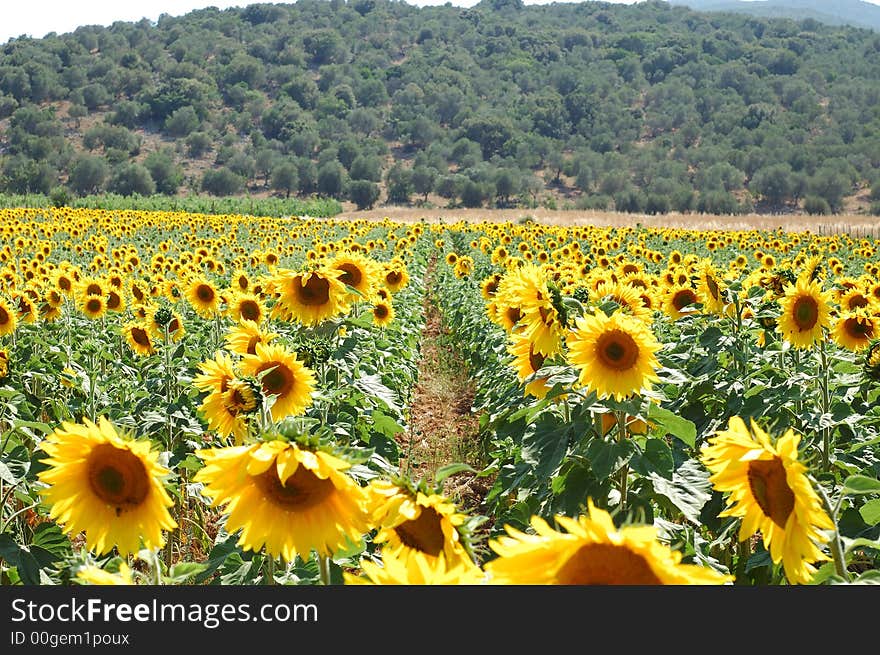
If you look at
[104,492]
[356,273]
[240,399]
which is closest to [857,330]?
[356,273]

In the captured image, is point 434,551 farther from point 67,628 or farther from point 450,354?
point 450,354

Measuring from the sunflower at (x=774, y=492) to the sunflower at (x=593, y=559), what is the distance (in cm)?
59

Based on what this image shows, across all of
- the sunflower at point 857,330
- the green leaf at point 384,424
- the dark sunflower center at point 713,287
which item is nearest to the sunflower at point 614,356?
the green leaf at point 384,424

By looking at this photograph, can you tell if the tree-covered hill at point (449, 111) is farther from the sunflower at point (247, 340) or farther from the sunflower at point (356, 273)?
the sunflower at point (247, 340)

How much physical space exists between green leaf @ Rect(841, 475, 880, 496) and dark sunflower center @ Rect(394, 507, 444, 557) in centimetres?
119

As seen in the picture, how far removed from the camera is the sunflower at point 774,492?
180cm

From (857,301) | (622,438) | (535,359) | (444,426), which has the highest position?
(857,301)

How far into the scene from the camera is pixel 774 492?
6.36 ft

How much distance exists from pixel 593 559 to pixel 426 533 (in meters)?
0.65

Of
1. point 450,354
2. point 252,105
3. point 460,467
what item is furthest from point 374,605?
point 252,105

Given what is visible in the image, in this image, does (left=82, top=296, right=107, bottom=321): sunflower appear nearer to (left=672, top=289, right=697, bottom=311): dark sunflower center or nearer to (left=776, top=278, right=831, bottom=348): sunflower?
(left=672, top=289, right=697, bottom=311): dark sunflower center

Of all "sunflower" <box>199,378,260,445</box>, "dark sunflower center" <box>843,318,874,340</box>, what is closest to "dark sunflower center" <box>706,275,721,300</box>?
"dark sunflower center" <box>843,318,874,340</box>

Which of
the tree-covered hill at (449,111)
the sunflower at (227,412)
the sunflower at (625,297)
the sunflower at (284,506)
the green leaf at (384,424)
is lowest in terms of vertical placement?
the sunflower at (284,506)

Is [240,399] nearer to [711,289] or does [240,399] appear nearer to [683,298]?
[711,289]
